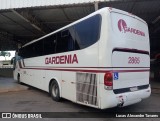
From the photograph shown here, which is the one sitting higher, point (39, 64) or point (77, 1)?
point (77, 1)

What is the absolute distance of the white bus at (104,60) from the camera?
6.19 meters

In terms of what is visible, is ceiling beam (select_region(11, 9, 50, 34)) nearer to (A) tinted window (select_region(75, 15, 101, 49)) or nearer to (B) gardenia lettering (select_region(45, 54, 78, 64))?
(B) gardenia lettering (select_region(45, 54, 78, 64))

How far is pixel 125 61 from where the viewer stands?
6.62 m

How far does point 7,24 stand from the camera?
19094mm

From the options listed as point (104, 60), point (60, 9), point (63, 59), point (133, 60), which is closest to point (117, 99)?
point (104, 60)

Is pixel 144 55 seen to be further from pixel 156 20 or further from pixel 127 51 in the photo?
pixel 156 20

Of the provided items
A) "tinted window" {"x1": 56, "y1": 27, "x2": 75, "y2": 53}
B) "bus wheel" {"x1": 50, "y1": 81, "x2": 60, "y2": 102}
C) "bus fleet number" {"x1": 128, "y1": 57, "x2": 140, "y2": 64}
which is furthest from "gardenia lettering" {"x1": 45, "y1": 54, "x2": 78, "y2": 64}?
"bus fleet number" {"x1": 128, "y1": 57, "x2": 140, "y2": 64}

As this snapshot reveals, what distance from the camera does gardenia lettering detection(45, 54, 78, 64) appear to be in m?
7.66

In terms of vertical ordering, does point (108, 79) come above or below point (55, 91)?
above

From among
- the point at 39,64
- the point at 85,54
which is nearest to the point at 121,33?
the point at 85,54

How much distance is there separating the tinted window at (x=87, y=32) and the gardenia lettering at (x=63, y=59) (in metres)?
0.50

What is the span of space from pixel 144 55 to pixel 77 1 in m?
7.01

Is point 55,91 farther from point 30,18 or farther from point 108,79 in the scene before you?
point 30,18

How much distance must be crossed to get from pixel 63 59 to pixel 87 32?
1.97 meters
